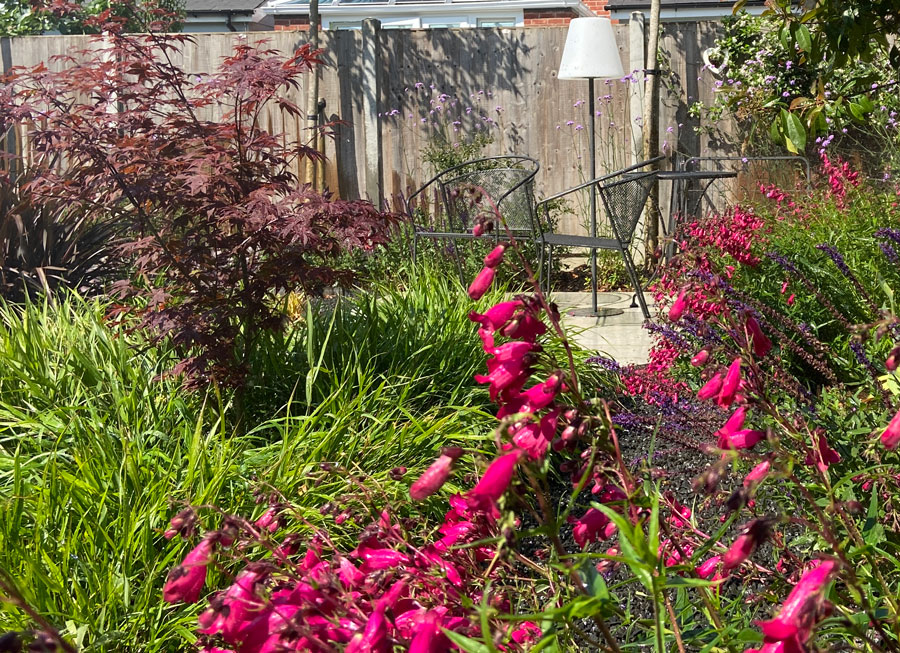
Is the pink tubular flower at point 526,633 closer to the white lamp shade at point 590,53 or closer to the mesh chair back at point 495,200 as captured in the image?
the mesh chair back at point 495,200

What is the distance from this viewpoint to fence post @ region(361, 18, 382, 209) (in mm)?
8398

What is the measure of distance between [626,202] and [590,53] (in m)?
1.84

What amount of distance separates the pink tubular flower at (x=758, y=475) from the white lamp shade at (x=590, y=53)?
21.3 feet

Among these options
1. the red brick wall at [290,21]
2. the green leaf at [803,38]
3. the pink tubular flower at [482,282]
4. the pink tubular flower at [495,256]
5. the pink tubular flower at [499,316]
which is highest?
the red brick wall at [290,21]

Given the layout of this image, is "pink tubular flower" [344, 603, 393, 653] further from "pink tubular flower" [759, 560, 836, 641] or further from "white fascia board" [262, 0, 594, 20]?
"white fascia board" [262, 0, 594, 20]

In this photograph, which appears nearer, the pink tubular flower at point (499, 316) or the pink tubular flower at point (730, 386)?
the pink tubular flower at point (499, 316)

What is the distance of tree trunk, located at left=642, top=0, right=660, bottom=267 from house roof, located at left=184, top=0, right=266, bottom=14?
45.9ft

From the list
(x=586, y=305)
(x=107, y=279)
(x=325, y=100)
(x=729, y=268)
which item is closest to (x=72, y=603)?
(x=729, y=268)

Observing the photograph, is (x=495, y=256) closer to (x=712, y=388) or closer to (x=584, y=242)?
(x=712, y=388)

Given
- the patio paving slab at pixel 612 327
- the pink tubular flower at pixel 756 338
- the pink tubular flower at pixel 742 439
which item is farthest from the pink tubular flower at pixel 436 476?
the patio paving slab at pixel 612 327

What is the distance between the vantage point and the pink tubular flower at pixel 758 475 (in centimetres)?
99

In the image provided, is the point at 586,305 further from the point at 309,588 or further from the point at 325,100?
the point at 309,588

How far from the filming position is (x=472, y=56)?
27.5 feet

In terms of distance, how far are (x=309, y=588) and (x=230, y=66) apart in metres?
2.59
